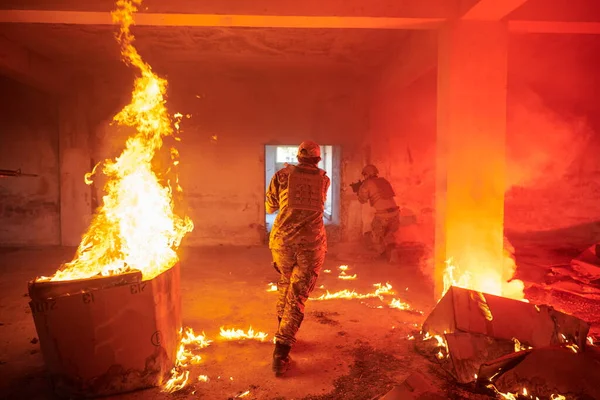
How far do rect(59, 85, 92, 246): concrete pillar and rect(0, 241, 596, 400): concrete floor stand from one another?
1.86m

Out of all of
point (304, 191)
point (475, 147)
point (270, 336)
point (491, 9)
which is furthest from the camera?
point (475, 147)

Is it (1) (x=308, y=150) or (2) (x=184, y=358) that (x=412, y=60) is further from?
(2) (x=184, y=358)

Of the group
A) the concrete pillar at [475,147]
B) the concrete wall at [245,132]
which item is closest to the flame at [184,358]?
the concrete pillar at [475,147]

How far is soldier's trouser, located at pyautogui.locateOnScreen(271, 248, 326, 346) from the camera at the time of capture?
379 cm

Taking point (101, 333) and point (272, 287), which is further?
point (272, 287)

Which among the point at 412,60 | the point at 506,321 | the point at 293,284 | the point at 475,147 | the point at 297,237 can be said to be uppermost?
the point at 412,60

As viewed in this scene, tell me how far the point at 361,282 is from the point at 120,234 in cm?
412

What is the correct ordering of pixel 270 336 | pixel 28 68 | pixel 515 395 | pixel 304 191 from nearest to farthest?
pixel 515 395 < pixel 304 191 < pixel 270 336 < pixel 28 68

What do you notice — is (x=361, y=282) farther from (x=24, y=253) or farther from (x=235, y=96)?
(x=24, y=253)

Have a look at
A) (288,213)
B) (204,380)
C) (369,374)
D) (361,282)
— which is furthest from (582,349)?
(361,282)

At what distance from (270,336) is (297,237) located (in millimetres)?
1361

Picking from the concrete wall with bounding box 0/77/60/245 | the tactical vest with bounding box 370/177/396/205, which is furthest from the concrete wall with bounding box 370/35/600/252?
the concrete wall with bounding box 0/77/60/245

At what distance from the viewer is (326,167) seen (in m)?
16.6

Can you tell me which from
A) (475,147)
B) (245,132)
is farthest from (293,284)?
(245,132)
